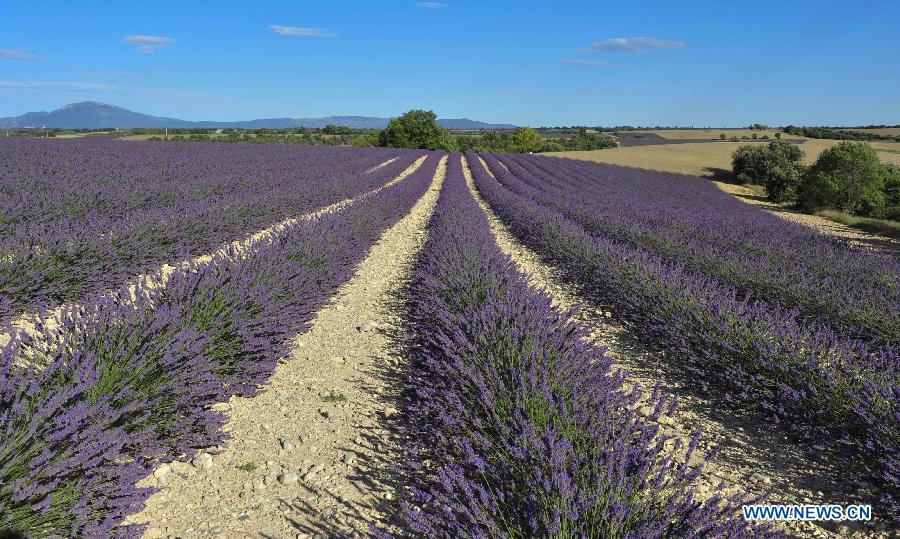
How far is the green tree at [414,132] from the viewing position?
58.8m

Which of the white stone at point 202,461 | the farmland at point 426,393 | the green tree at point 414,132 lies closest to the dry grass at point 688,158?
the green tree at point 414,132

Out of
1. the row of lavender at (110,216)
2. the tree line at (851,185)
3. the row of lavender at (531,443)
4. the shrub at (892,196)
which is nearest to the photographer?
the row of lavender at (531,443)

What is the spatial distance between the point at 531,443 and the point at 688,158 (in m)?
47.6

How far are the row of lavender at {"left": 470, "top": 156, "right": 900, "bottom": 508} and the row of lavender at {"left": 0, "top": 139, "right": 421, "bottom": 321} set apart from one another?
16.3 ft

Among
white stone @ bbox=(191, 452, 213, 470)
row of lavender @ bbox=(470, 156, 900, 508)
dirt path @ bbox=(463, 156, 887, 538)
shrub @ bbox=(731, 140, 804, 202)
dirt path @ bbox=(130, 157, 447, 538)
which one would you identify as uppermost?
shrub @ bbox=(731, 140, 804, 202)

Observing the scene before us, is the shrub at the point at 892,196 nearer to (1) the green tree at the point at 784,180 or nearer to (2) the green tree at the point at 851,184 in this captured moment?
(2) the green tree at the point at 851,184

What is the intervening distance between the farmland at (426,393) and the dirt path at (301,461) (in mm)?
17

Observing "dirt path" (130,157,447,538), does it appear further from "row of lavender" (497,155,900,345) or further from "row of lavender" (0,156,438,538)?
"row of lavender" (497,155,900,345)

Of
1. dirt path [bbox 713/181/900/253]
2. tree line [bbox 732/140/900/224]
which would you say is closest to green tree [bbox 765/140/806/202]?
dirt path [bbox 713/181/900/253]

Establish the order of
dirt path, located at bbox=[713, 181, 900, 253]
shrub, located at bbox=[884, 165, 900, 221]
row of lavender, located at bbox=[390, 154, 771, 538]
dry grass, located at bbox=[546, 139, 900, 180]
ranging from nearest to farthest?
1. row of lavender, located at bbox=[390, 154, 771, 538]
2. dirt path, located at bbox=[713, 181, 900, 253]
3. shrub, located at bbox=[884, 165, 900, 221]
4. dry grass, located at bbox=[546, 139, 900, 180]

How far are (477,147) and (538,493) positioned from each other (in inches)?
2952

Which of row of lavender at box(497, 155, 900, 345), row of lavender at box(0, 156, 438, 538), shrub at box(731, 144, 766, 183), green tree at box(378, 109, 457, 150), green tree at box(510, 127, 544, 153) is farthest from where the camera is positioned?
green tree at box(510, 127, 544, 153)

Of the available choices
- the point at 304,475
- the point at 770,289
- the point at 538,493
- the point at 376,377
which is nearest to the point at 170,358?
the point at 304,475

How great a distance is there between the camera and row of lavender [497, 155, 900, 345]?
5.14m
